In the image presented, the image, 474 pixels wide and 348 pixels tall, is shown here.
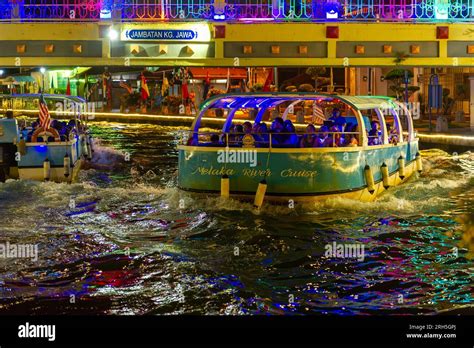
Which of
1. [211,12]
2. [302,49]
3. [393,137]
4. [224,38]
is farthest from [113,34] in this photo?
[393,137]

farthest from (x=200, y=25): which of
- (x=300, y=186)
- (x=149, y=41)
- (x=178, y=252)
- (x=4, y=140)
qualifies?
(x=178, y=252)

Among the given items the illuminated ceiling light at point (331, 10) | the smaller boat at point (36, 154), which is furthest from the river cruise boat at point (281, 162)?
the illuminated ceiling light at point (331, 10)

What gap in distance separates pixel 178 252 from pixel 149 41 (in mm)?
12324

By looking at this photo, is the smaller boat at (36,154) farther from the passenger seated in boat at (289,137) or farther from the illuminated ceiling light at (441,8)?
the illuminated ceiling light at (441,8)

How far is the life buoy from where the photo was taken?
2402cm

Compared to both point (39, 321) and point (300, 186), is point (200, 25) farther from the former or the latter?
point (39, 321)

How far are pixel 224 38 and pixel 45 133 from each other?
6464 millimetres

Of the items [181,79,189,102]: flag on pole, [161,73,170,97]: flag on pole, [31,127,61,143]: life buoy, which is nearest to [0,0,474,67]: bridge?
[31,127,61,143]: life buoy

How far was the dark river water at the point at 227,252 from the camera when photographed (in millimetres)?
12711

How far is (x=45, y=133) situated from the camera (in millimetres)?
24141

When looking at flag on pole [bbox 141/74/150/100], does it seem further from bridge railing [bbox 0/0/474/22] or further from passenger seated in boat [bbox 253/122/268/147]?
passenger seated in boat [bbox 253/122/268/147]

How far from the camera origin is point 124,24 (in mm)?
26688

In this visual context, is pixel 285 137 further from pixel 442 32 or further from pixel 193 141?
pixel 442 32

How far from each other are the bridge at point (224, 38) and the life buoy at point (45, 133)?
3302 millimetres
